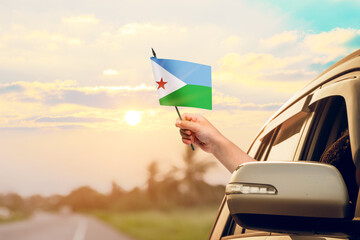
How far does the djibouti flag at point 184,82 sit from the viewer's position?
328 centimetres

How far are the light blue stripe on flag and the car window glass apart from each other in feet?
1.63

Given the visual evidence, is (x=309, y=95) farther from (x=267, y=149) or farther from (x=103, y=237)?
(x=103, y=237)

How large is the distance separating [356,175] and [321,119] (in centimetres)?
34

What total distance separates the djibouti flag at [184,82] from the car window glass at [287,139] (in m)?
0.41

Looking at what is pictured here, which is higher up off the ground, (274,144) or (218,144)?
→ (274,144)

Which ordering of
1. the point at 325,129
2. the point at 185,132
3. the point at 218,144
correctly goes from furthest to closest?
1. the point at 185,132
2. the point at 218,144
3. the point at 325,129

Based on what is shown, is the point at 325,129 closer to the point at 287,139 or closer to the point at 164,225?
the point at 287,139

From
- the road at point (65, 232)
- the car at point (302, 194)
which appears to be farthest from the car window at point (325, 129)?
the road at point (65, 232)

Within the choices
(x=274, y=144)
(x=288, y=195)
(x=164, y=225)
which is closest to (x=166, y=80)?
(x=274, y=144)

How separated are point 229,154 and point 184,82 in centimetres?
51

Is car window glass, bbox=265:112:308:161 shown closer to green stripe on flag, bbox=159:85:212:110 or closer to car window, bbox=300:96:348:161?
car window, bbox=300:96:348:161

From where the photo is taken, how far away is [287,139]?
2.92 metres

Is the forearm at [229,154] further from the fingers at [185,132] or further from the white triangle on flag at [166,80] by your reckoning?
the white triangle on flag at [166,80]

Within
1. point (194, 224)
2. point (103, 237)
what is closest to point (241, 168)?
point (103, 237)
